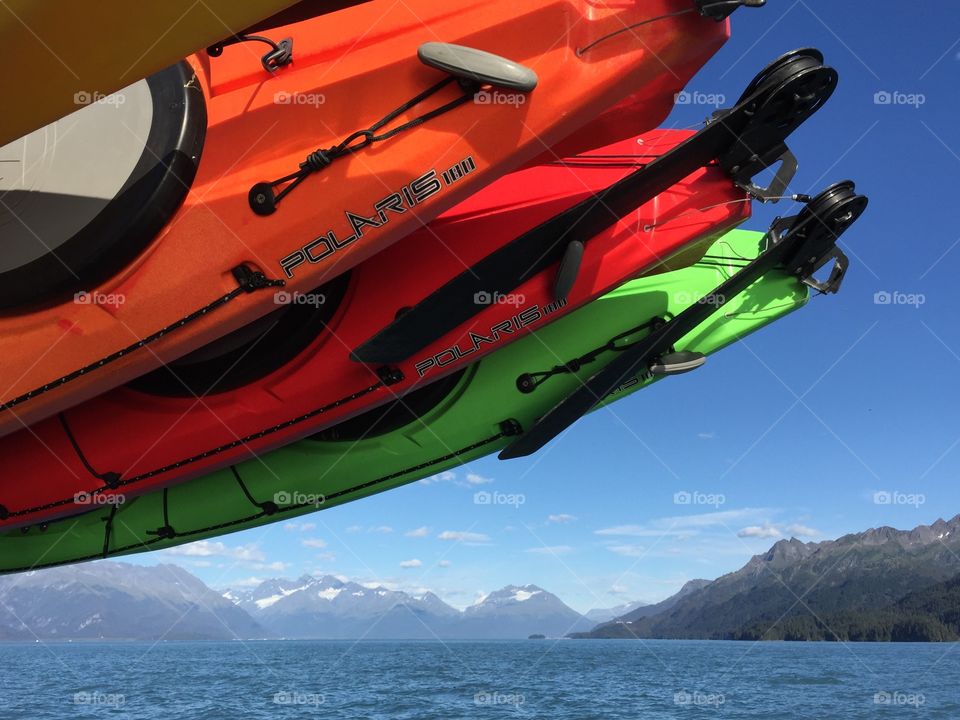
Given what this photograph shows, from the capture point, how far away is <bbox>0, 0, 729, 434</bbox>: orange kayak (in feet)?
13.6

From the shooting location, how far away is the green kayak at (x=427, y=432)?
6.40 metres

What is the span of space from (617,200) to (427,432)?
8.42 ft

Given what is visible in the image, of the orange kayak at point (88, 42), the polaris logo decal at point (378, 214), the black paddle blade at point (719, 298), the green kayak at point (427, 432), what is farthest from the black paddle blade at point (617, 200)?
the orange kayak at point (88, 42)

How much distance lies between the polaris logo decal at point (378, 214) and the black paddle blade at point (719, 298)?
7.59 feet

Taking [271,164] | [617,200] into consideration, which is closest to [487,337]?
[617,200]

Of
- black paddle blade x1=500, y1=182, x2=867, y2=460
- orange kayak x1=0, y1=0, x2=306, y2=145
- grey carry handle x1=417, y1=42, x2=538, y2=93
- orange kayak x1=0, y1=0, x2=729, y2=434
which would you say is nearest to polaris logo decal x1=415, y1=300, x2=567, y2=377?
black paddle blade x1=500, y1=182, x2=867, y2=460

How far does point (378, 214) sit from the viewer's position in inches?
169

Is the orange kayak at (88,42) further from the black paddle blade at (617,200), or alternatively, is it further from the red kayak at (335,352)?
the red kayak at (335,352)

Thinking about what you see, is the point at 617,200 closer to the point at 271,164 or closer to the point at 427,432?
the point at 271,164

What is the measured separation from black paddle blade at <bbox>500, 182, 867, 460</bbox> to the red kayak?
519 mm

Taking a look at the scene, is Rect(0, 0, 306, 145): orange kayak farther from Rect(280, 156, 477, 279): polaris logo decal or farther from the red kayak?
the red kayak

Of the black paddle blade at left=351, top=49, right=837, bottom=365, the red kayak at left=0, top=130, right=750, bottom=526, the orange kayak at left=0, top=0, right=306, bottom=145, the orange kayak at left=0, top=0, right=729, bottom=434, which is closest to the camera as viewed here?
the orange kayak at left=0, top=0, right=306, bottom=145

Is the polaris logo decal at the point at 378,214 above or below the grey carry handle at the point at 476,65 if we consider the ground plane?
below

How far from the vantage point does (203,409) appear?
Answer: 566 cm
